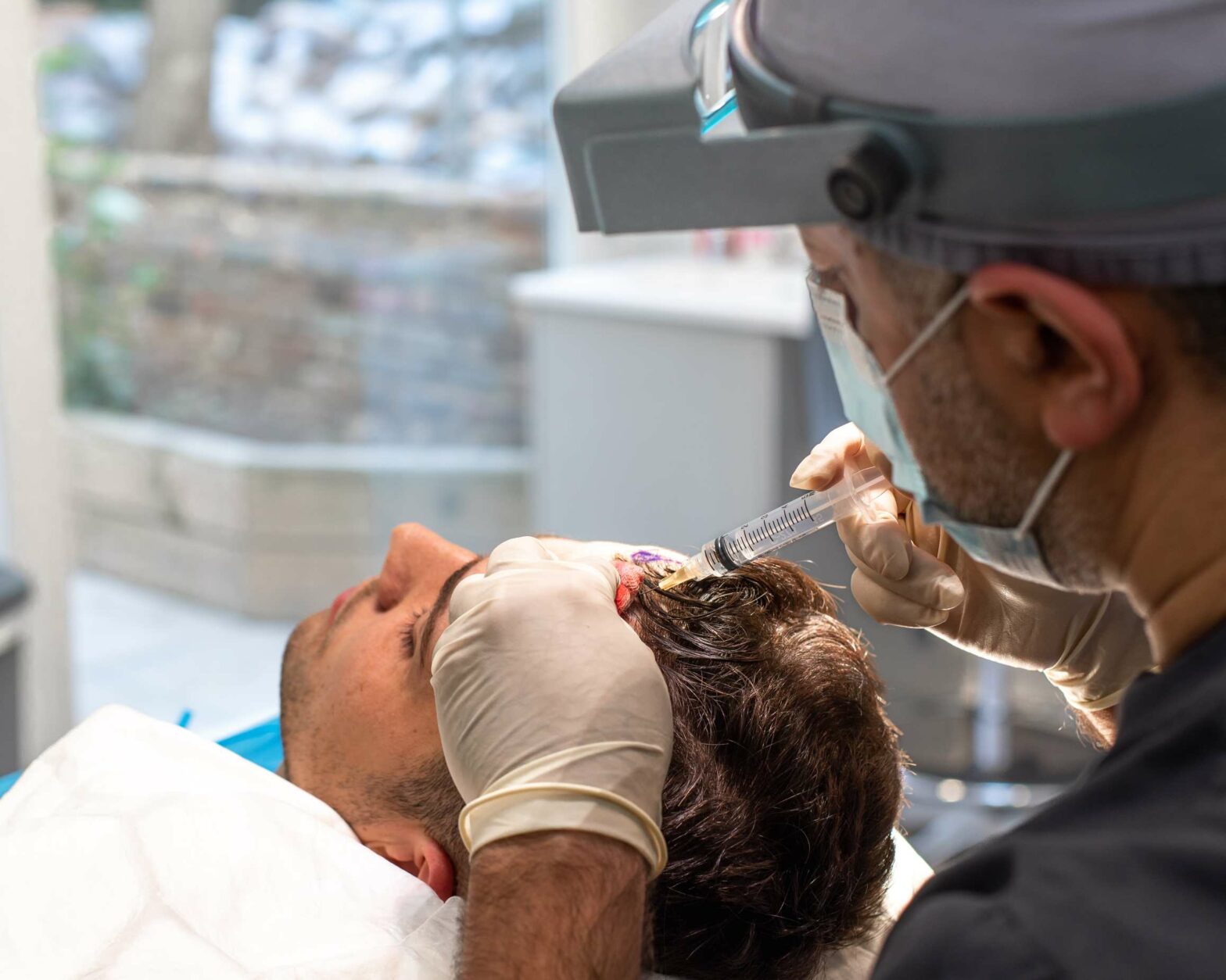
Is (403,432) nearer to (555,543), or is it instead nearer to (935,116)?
(555,543)

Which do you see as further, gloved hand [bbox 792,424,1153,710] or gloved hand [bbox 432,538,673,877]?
gloved hand [bbox 792,424,1153,710]

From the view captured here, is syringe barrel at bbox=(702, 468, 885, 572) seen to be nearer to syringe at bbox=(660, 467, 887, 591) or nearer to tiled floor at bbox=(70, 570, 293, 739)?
syringe at bbox=(660, 467, 887, 591)

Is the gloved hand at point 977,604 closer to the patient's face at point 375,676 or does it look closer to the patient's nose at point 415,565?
the patient's face at point 375,676

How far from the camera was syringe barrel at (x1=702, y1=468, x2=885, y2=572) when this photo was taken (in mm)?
1020

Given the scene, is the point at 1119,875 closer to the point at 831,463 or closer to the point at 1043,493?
the point at 1043,493

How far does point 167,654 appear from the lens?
3078 mm

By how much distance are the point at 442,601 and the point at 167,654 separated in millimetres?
2123

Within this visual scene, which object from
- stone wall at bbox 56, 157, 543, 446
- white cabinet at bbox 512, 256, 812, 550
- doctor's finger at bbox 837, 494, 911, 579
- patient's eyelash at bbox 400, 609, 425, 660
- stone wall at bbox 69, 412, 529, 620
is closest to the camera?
doctor's finger at bbox 837, 494, 911, 579

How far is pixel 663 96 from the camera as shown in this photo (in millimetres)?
714

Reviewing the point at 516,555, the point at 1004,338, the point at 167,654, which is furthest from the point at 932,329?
the point at 167,654

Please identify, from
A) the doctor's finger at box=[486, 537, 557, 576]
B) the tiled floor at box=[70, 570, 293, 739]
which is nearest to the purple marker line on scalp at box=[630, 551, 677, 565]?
the doctor's finger at box=[486, 537, 557, 576]

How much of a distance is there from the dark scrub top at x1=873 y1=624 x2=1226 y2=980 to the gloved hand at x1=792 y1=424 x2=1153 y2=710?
0.29 m

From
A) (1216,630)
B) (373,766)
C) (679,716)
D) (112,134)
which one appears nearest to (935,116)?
(1216,630)

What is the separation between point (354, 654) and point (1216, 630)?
816 millimetres
